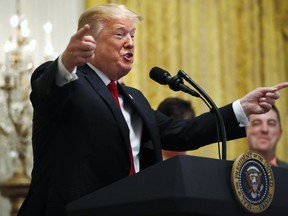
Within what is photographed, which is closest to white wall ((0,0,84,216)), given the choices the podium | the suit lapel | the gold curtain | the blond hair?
the gold curtain

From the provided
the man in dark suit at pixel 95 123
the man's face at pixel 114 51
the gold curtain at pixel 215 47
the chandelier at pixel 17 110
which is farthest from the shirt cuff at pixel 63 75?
the gold curtain at pixel 215 47

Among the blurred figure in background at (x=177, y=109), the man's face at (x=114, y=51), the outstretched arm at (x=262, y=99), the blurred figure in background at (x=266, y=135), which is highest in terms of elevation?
the man's face at (x=114, y=51)

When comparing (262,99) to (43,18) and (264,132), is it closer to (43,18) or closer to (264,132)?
(264,132)

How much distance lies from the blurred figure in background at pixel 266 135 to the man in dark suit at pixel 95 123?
6.29 feet

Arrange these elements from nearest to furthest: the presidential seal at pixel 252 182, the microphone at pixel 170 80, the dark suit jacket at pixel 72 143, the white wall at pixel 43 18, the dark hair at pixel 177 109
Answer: the presidential seal at pixel 252 182 → the dark suit jacket at pixel 72 143 → the microphone at pixel 170 80 → the dark hair at pixel 177 109 → the white wall at pixel 43 18

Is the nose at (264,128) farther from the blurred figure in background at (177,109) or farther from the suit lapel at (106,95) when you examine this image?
the suit lapel at (106,95)

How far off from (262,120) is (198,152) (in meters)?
2.49

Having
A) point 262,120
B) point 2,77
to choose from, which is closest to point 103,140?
point 262,120

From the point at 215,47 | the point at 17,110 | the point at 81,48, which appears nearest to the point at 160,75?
the point at 81,48

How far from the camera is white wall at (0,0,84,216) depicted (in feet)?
21.0

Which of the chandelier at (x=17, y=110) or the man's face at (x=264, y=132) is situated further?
the chandelier at (x=17, y=110)

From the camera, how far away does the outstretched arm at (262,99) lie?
2.85 metres

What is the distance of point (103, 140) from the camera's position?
2.69 meters

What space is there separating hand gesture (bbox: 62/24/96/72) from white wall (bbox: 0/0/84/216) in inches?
157
